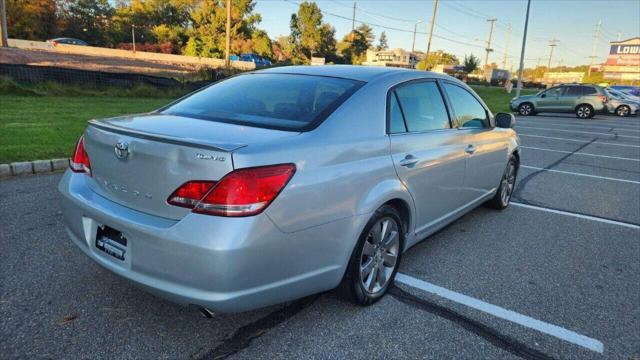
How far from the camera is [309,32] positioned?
8356 cm

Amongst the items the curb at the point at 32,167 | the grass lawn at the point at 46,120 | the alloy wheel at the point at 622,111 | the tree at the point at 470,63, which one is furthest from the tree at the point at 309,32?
the curb at the point at 32,167

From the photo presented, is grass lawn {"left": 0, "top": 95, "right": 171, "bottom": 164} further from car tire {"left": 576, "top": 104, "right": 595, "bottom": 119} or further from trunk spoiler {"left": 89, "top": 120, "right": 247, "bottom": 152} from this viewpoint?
car tire {"left": 576, "top": 104, "right": 595, "bottom": 119}

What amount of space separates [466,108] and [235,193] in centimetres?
305

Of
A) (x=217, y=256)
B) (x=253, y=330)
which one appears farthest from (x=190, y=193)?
(x=253, y=330)

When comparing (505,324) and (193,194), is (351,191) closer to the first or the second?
(193,194)

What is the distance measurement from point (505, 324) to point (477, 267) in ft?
2.96

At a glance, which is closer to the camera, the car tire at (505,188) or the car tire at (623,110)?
the car tire at (505,188)

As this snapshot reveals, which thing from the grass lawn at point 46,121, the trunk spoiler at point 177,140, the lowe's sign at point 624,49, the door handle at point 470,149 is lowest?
the grass lawn at point 46,121

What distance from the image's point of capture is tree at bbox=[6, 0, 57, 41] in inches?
2203

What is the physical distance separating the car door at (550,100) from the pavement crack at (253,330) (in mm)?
22879

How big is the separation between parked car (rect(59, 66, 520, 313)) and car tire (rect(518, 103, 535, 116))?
21543 millimetres

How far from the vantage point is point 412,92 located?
3502 mm

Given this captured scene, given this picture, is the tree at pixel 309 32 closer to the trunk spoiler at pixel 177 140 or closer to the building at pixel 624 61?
the building at pixel 624 61

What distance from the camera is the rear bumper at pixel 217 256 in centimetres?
208
